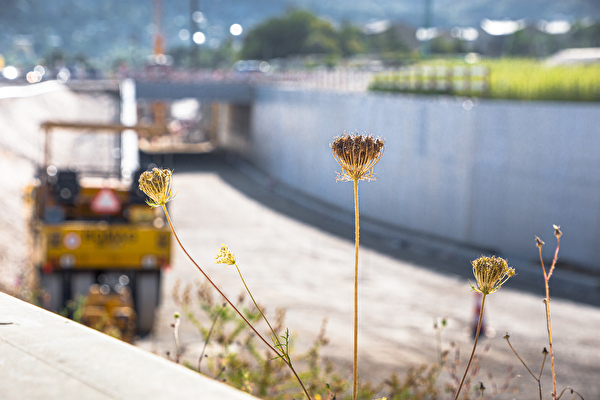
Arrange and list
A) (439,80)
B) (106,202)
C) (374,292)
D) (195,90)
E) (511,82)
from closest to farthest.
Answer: (106,202) < (374,292) < (511,82) < (439,80) < (195,90)

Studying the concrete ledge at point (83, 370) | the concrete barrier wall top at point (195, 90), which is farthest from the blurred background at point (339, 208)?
the concrete ledge at point (83, 370)

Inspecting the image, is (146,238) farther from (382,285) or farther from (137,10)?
(137,10)

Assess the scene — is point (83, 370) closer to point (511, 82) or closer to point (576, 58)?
point (511, 82)

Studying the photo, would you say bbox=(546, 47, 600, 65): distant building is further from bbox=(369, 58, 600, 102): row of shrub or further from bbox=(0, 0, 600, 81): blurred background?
bbox=(0, 0, 600, 81): blurred background

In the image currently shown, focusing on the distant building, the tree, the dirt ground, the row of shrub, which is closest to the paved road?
the dirt ground

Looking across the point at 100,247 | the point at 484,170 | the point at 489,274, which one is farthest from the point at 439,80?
the point at 489,274

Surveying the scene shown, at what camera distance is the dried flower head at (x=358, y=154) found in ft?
6.15

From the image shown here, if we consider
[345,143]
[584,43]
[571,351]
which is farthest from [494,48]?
[345,143]

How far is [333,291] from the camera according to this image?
1714 centimetres

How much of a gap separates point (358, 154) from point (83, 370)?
0.91 meters

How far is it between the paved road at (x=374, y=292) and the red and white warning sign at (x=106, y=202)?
907 mm

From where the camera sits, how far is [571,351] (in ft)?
41.5

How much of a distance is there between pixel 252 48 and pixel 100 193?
281ft

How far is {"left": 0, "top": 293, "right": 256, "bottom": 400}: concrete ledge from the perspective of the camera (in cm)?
180
